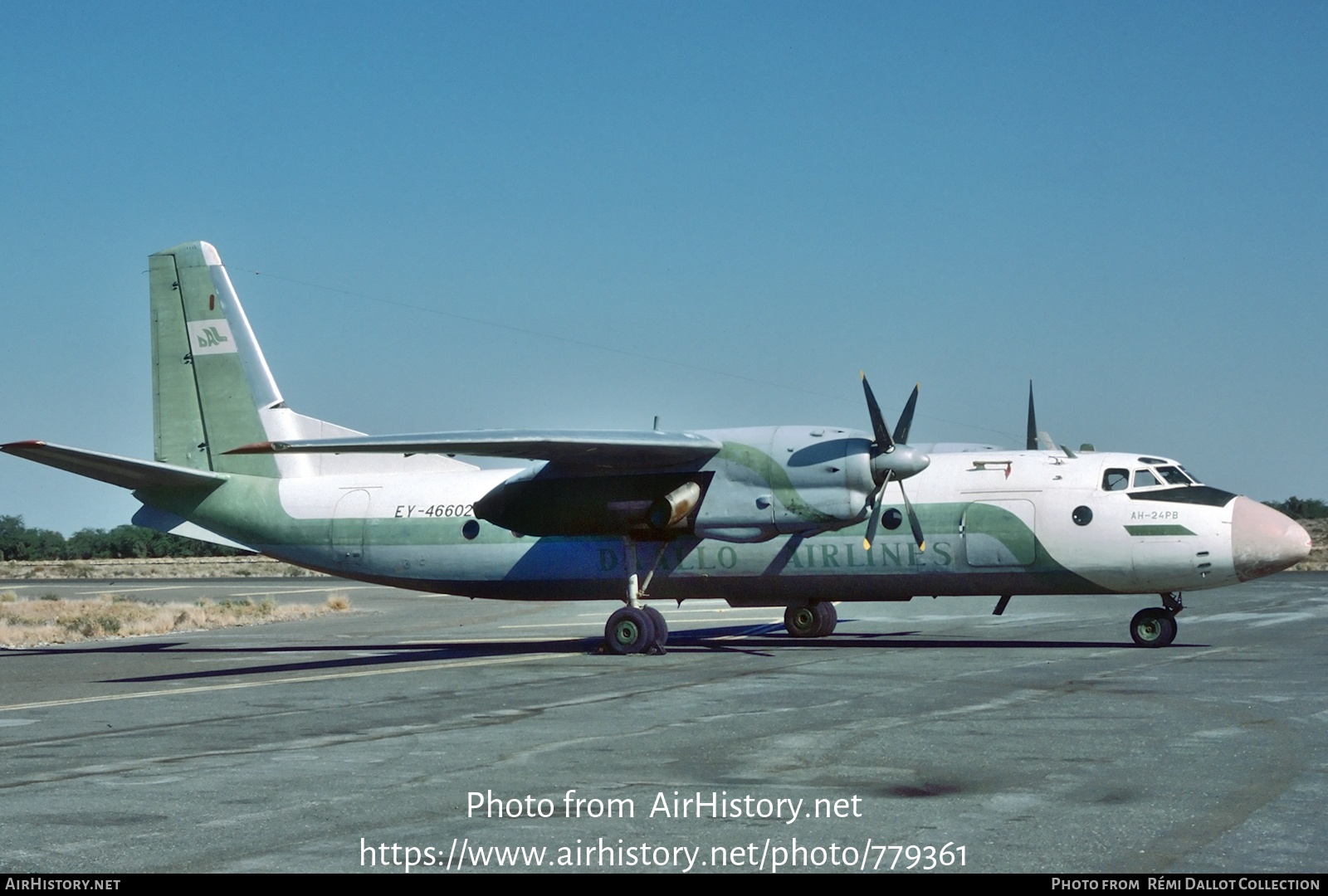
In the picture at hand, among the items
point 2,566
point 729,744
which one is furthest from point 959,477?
point 2,566

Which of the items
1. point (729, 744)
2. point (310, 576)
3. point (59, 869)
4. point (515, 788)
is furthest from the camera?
point (310, 576)

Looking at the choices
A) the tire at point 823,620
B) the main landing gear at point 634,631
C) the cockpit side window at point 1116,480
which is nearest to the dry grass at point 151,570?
the tire at point 823,620

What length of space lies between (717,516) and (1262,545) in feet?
30.1

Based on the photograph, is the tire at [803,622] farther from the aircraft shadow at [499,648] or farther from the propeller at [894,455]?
the propeller at [894,455]

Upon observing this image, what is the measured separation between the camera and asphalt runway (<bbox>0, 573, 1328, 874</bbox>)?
27.3 feet

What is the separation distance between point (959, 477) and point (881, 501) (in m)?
1.64

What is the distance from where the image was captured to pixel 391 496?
27094mm

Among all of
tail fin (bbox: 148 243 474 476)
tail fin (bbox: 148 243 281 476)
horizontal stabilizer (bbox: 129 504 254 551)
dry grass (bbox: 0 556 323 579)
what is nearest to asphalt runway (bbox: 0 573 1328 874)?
horizontal stabilizer (bbox: 129 504 254 551)

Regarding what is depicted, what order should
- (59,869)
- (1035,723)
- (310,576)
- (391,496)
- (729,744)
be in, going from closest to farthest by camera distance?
(59,869) < (729,744) < (1035,723) < (391,496) < (310,576)

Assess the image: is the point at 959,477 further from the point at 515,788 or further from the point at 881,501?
the point at 515,788

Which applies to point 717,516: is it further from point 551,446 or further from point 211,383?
point 211,383

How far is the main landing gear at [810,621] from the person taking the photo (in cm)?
2733

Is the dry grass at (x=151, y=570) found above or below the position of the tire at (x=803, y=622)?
below

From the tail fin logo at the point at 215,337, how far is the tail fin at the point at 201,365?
0.02 m
